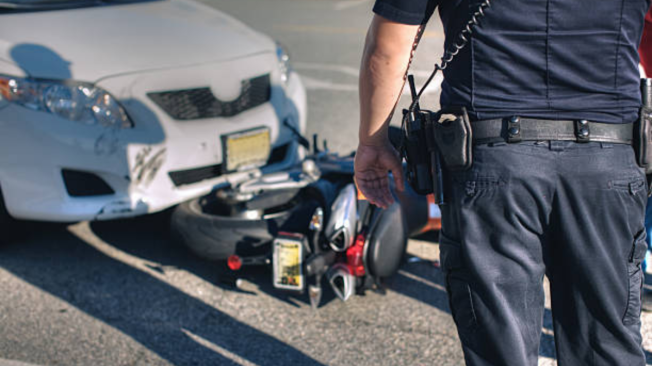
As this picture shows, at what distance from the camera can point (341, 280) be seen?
2.91 m

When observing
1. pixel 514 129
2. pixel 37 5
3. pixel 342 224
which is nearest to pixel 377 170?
pixel 514 129

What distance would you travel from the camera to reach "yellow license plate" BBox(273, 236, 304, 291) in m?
2.93

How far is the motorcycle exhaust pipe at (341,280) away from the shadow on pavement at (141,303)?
1.06ft

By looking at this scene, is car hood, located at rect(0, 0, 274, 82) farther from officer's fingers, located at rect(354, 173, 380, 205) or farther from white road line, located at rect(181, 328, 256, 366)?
officer's fingers, located at rect(354, 173, 380, 205)

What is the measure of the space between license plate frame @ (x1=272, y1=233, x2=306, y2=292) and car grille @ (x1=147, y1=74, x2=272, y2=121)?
89cm

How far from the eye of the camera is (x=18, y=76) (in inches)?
127

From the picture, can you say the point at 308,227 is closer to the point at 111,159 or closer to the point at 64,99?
the point at 111,159

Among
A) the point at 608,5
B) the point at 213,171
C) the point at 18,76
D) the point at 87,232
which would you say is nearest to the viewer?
the point at 608,5

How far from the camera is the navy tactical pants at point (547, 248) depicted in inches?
62.2

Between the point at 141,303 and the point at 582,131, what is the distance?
221 centimetres

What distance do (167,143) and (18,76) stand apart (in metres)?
0.76

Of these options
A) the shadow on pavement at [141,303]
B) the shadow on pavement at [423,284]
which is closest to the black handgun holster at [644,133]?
the shadow on pavement at [423,284]

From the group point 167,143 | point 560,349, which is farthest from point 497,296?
point 167,143

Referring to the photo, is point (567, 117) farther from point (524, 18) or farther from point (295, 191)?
point (295, 191)
